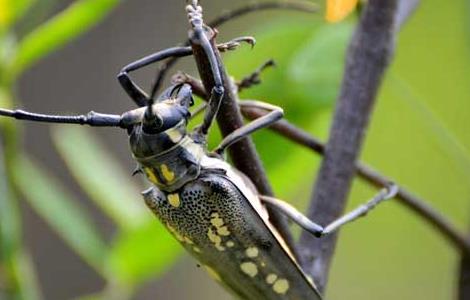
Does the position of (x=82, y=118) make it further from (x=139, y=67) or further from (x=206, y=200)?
(x=206, y=200)

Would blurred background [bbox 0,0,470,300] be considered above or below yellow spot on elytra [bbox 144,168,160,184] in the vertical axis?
below

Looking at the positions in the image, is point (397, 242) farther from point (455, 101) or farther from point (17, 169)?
point (17, 169)

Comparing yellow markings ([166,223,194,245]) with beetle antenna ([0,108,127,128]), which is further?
yellow markings ([166,223,194,245])

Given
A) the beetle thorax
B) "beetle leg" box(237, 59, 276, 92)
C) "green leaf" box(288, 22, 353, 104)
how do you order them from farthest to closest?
"green leaf" box(288, 22, 353, 104) → "beetle leg" box(237, 59, 276, 92) → the beetle thorax

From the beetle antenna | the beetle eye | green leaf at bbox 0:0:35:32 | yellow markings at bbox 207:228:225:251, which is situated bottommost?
yellow markings at bbox 207:228:225:251

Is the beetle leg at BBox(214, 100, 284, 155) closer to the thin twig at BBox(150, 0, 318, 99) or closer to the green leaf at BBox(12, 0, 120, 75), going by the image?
the thin twig at BBox(150, 0, 318, 99)

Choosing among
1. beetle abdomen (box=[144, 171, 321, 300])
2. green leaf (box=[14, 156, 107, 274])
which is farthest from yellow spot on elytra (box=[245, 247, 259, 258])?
green leaf (box=[14, 156, 107, 274])

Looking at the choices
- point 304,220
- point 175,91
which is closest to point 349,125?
point 304,220

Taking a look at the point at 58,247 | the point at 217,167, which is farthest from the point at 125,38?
the point at 217,167
